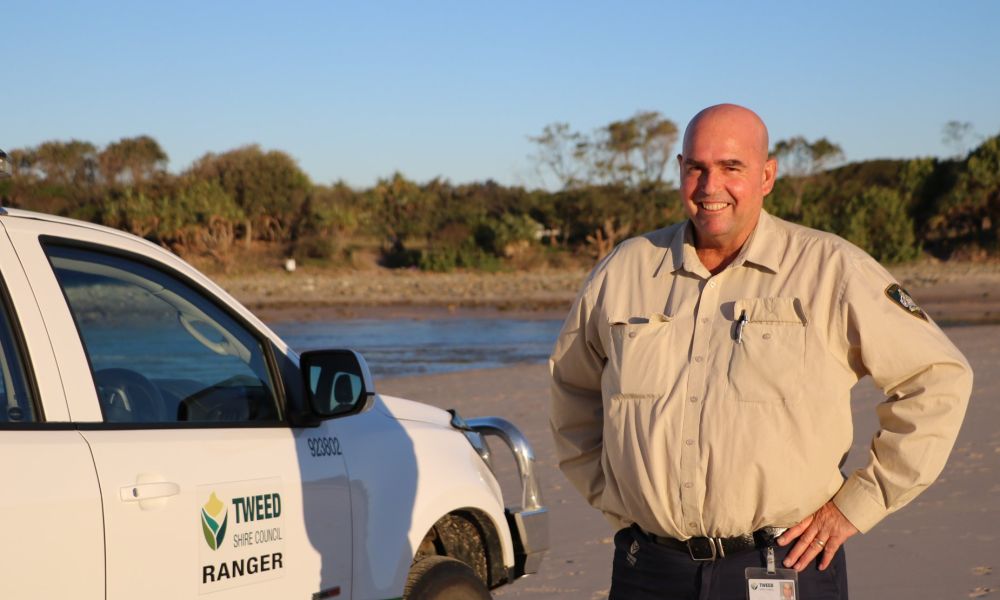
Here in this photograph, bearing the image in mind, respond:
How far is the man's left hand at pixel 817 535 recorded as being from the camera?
3357 mm

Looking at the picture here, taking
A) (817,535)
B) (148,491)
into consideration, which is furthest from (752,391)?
(148,491)

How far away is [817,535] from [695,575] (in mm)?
334

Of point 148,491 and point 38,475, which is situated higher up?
point 38,475

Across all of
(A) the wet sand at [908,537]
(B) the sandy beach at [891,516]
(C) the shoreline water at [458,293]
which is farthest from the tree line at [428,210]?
(A) the wet sand at [908,537]

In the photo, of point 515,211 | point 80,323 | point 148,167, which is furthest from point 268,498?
point 148,167

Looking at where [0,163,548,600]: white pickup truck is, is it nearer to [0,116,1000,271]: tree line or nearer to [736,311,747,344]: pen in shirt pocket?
[736,311,747,344]: pen in shirt pocket

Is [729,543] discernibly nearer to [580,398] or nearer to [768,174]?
[580,398]

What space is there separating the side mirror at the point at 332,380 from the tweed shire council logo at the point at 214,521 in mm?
552

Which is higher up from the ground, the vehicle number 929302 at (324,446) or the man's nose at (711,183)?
the man's nose at (711,183)

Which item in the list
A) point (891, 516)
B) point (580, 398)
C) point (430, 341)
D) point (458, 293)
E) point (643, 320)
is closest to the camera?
point (643, 320)

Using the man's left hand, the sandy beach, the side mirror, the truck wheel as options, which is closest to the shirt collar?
the man's left hand

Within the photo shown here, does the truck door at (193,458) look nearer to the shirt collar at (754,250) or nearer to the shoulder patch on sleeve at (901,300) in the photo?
the shirt collar at (754,250)

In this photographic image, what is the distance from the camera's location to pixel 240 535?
12.0 feet

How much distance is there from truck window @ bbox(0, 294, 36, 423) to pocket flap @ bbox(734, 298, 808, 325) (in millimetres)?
1776
